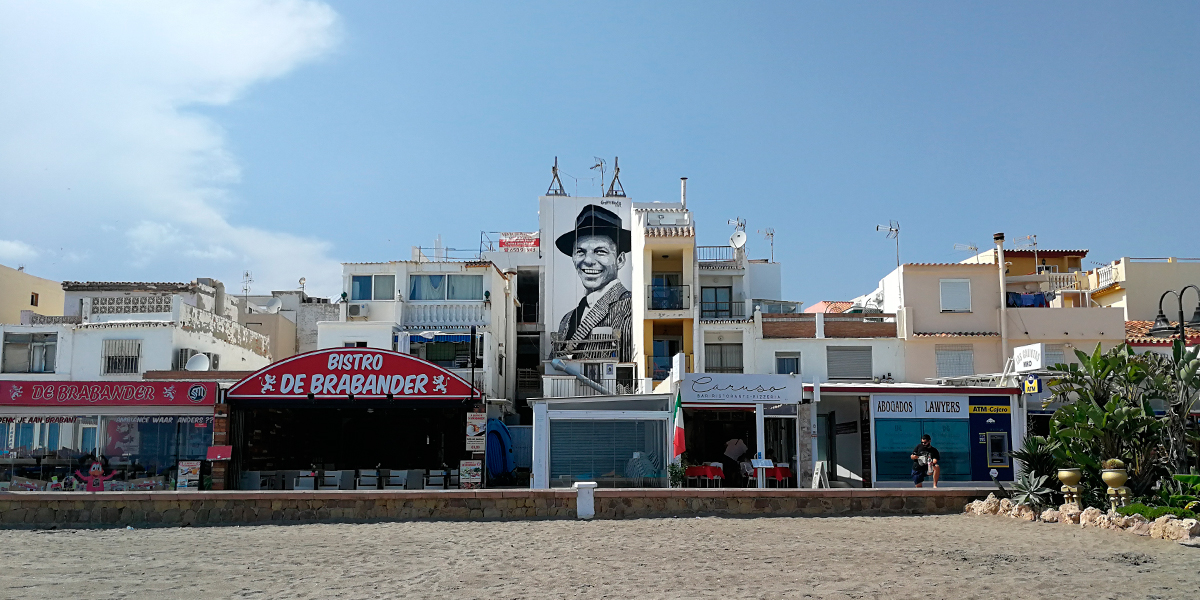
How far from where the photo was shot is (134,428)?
23594mm

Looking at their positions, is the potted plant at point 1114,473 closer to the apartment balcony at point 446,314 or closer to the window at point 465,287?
the apartment balcony at point 446,314

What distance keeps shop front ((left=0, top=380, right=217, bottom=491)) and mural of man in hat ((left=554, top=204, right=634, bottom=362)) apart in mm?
21031

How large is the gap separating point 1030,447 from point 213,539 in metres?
14.5

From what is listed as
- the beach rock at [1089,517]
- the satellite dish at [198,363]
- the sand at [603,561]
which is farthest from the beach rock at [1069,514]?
the satellite dish at [198,363]

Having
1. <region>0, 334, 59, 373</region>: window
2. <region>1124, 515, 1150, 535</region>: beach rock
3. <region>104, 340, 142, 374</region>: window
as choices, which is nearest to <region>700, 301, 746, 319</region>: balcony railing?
<region>104, 340, 142, 374</region>: window

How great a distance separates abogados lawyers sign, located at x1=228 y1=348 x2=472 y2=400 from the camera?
74.3ft

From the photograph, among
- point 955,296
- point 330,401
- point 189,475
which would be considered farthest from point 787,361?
point 189,475

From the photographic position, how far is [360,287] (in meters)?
33.9

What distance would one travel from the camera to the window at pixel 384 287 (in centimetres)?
3375

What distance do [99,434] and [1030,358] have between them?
71.2 feet

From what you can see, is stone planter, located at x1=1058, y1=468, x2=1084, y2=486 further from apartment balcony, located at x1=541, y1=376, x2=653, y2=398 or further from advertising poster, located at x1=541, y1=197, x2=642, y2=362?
advertising poster, located at x1=541, y1=197, x2=642, y2=362

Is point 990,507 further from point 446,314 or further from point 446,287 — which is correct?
point 446,287

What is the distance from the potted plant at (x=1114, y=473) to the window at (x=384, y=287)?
22938 millimetres

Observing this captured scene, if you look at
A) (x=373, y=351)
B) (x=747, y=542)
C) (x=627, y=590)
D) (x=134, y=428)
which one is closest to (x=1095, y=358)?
(x=747, y=542)
